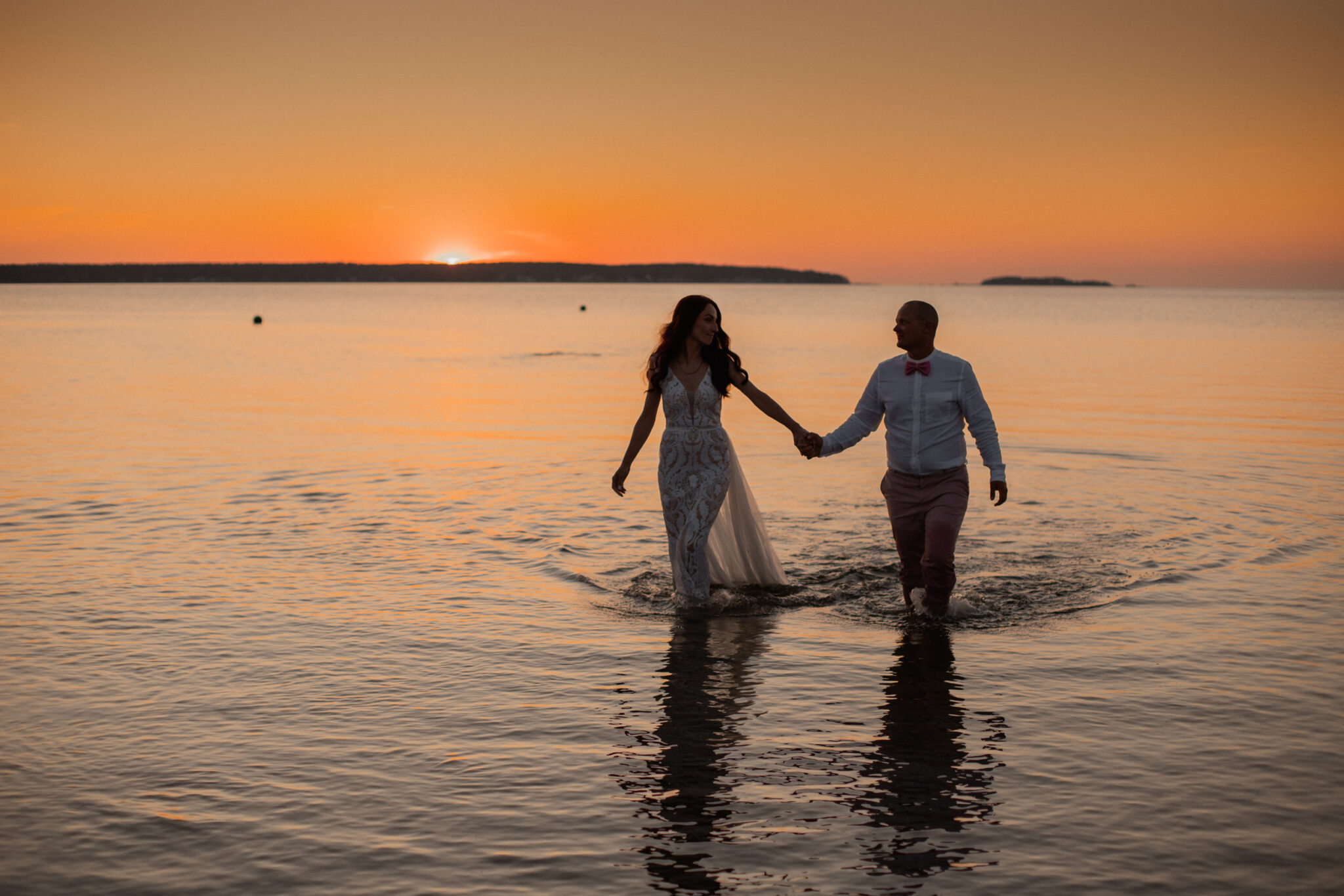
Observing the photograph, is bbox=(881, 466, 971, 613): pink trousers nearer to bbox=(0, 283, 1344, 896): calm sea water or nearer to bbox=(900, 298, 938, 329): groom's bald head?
bbox=(0, 283, 1344, 896): calm sea water

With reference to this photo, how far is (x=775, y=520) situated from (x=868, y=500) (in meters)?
1.95

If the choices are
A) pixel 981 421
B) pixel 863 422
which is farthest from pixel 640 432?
pixel 981 421

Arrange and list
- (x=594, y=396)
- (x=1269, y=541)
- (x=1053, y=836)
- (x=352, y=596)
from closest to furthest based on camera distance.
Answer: (x=1053, y=836), (x=352, y=596), (x=1269, y=541), (x=594, y=396)

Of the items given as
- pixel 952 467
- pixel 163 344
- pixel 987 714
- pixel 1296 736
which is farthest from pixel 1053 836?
pixel 163 344

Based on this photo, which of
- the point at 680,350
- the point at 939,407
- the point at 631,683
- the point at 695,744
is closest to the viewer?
the point at 695,744

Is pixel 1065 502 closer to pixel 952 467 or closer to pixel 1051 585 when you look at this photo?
pixel 1051 585

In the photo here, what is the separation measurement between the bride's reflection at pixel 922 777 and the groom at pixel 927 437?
1.21m

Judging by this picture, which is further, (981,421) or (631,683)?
(981,421)

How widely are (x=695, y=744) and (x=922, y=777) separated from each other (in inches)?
49.1

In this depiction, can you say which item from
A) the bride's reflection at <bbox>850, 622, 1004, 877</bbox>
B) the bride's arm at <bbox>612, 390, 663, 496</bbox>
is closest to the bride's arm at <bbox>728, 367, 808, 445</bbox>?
the bride's arm at <bbox>612, 390, 663, 496</bbox>

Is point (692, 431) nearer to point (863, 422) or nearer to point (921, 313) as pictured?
point (863, 422)

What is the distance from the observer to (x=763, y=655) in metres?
8.22

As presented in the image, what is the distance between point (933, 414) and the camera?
28.1ft

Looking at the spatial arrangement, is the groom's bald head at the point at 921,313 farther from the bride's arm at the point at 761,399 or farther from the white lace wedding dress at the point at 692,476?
the white lace wedding dress at the point at 692,476
